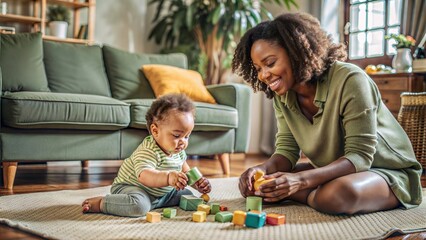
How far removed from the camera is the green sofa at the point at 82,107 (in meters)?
2.55

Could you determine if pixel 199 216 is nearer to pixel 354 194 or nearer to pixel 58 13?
pixel 354 194

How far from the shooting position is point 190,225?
1547mm

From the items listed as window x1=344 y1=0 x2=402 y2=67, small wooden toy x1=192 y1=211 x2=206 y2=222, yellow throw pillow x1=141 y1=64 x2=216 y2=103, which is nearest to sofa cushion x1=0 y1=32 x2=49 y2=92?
yellow throw pillow x1=141 y1=64 x2=216 y2=103

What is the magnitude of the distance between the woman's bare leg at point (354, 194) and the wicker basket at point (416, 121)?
65.8 inches

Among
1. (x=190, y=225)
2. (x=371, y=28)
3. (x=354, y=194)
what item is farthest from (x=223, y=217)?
(x=371, y=28)

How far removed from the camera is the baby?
1.69 metres

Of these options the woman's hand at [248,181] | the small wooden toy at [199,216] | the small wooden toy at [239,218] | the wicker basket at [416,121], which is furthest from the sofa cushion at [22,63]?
the wicker basket at [416,121]

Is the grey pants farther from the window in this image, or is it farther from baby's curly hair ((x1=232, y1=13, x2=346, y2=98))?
the window

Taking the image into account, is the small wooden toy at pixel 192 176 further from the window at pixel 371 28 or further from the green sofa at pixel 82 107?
the window at pixel 371 28

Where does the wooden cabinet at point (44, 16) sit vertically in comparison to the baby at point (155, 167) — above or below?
above

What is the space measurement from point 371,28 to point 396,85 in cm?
105

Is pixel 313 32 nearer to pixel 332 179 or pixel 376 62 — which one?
pixel 332 179

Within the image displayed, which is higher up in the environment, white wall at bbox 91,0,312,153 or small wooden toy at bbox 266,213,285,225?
white wall at bbox 91,0,312,153

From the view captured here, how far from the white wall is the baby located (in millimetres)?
3112
